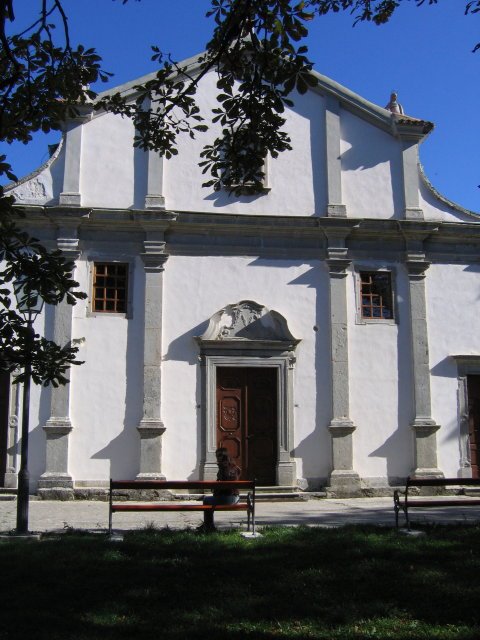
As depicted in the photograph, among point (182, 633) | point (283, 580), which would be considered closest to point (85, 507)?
point (283, 580)

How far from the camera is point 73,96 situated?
743 centimetres

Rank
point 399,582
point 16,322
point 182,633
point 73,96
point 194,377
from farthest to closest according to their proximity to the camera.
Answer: point 194,377 < point 73,96 < point 399,582 < point 16,322 < point 182,633

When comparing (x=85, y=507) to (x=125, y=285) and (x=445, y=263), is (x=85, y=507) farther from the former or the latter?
(x=445, y=263)

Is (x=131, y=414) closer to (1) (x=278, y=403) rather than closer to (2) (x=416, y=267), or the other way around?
(1) (x=278, y=403)

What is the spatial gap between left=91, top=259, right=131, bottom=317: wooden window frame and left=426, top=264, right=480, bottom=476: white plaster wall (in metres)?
6.50

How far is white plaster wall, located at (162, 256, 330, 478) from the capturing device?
49.1ft

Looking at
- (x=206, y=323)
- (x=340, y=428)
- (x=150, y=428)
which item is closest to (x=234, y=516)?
(x=150, y=428)

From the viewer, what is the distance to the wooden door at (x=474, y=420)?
52.2 ft

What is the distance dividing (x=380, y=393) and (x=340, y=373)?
3.25 feet

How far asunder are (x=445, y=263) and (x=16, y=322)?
1231 cm

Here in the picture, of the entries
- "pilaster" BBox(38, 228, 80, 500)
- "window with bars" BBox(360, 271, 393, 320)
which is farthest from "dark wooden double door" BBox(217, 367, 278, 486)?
"pilaster" BBox(38, 228, 80, 500)

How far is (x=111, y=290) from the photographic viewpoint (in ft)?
50.6

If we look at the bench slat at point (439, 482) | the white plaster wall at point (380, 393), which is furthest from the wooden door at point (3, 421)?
the bench slat at point (439, 482)

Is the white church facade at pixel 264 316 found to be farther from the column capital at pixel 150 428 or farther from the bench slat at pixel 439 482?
the bench slat at pixel 439 482
